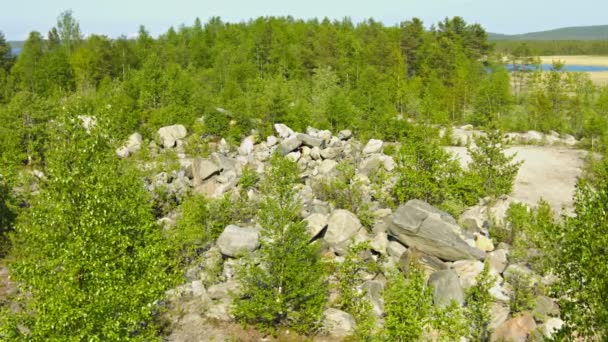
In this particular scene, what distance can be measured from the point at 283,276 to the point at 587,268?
39.0ft

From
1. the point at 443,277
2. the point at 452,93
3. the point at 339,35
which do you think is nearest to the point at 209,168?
the point at 443,277

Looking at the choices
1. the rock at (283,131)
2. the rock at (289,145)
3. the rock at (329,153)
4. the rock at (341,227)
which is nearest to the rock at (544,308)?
the rock at (341,227)

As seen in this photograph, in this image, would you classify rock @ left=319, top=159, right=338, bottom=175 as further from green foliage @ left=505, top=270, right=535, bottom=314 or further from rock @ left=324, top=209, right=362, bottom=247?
green foliage @ left=505, top=270, right=535, bottom=314

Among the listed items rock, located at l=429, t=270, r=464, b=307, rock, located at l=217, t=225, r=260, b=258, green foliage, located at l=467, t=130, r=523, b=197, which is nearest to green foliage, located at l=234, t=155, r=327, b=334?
rock, located at l=217, t=225, r=260, b=258

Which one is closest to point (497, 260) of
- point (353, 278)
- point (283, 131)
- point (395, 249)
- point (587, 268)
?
point (395, 249)

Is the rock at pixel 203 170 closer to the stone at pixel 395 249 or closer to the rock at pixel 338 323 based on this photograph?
the stone at pixel 395 249

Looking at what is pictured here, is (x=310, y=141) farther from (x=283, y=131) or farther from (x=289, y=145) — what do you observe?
(x=283, y=131)

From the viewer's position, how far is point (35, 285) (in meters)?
14.7

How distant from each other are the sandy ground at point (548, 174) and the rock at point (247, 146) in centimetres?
1940

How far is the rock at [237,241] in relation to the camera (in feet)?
87.6

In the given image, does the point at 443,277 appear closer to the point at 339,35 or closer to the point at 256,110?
the point at 256,110

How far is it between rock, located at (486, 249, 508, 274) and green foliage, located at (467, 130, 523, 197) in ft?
23.0

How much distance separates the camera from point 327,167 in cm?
3919

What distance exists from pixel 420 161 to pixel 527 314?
1291 centimetres
